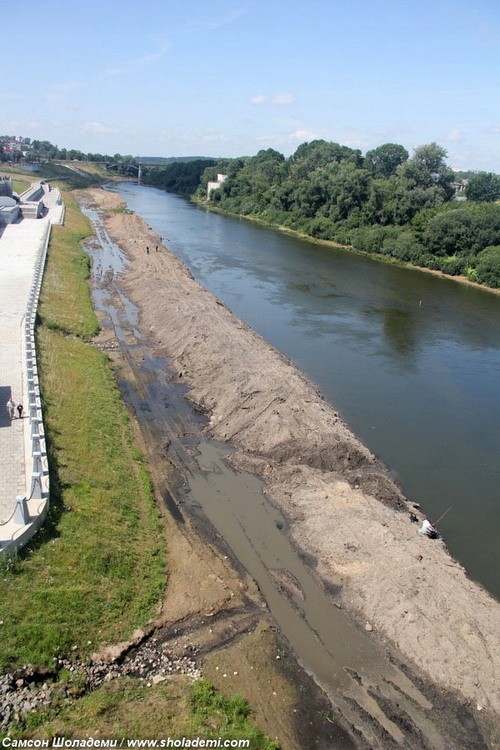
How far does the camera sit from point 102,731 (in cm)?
1024

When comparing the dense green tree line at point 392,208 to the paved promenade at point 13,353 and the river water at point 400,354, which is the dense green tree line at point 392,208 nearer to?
the river water at point 400,354

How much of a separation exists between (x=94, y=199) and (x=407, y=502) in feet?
355

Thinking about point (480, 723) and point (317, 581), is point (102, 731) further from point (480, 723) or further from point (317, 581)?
point (480, 723)

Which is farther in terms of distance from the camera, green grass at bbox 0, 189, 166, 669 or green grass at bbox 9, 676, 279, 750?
green grass at bbox 0, 189, 166, 669

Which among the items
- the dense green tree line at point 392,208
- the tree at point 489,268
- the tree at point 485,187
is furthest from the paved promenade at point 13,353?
the tree at point 485,187

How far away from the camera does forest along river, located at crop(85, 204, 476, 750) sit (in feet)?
38.3

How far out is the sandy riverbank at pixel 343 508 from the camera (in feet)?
43.4

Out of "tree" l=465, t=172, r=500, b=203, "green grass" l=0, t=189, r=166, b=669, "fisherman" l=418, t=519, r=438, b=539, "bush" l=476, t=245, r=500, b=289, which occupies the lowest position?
"green grass" l=0, t=189, r=166, b=669

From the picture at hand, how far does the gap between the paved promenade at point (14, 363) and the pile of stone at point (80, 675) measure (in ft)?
11.1

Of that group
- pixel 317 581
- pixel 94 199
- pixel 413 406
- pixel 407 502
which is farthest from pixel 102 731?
pixel 94 199

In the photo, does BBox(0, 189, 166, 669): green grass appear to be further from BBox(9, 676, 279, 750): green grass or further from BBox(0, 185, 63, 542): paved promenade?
BBox(9, 676, 279, 750): green grass

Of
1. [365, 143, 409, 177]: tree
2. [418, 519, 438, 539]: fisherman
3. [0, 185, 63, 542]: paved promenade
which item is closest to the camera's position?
[0, 185, 63, 542]: paved promenade

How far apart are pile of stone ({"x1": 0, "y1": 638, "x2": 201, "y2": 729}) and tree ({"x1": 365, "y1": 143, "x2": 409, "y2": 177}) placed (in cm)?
12870

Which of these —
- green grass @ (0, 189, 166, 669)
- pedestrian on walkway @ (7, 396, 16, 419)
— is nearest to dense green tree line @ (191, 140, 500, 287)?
green grass @ (0, 189, 166, 669)
